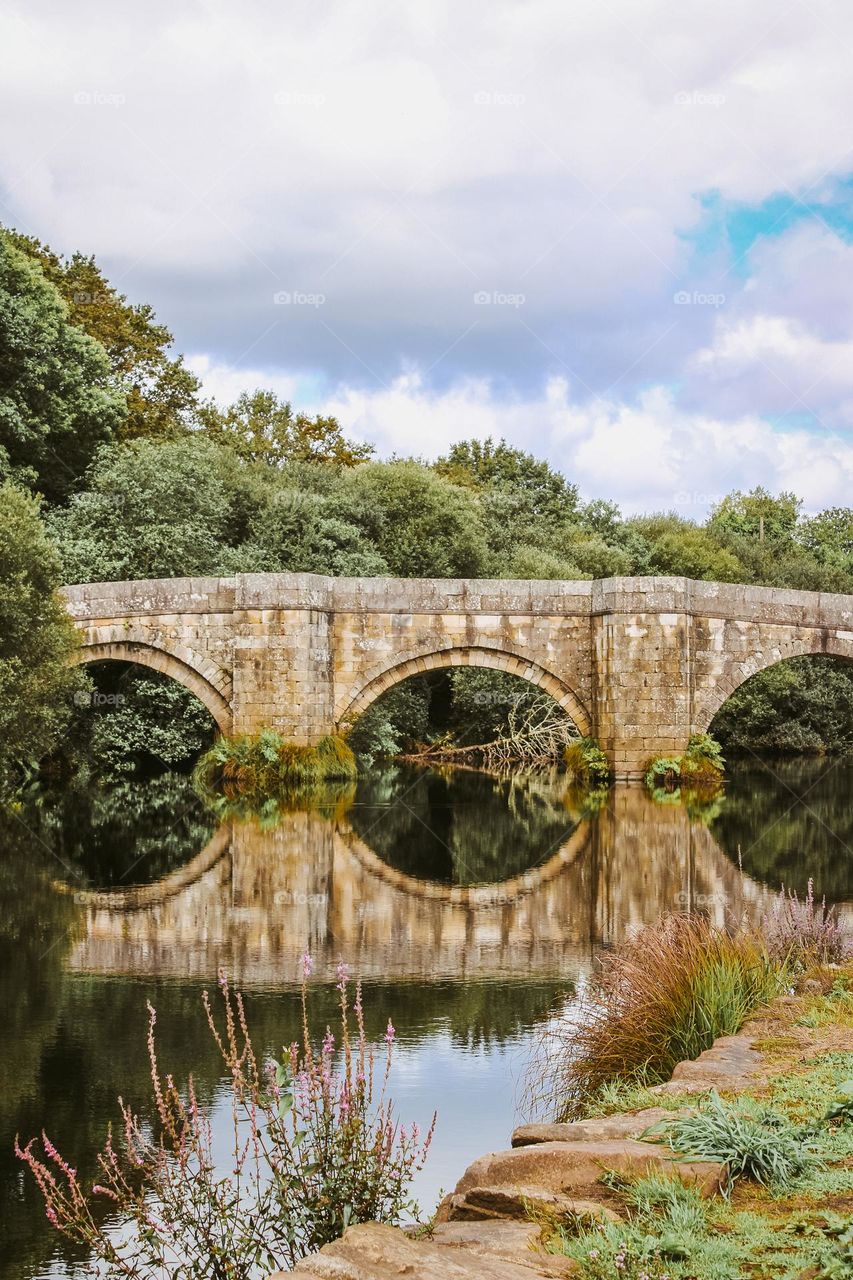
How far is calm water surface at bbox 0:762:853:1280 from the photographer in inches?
212

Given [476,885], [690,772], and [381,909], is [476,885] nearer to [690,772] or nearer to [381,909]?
[381,909]

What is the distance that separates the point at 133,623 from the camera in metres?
19.4

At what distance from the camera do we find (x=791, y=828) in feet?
50.5

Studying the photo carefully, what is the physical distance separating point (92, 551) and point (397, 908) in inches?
541

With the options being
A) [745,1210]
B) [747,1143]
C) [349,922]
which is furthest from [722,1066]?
[349,922]

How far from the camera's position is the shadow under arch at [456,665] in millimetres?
19359

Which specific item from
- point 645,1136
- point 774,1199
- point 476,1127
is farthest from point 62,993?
point 774,1199

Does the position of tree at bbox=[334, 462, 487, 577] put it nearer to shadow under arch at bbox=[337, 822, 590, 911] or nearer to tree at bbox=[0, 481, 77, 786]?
tree at bbox=[0, 481, 77, 786]

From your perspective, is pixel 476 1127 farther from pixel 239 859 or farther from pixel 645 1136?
pixel 239 859

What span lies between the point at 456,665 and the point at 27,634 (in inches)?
268

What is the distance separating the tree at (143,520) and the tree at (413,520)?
444 cm

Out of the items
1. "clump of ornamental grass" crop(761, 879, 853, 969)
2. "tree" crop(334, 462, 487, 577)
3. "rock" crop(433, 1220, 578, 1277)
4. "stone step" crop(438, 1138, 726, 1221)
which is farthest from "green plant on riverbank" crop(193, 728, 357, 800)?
"rock" crop(433, 1220, 578, 1277)

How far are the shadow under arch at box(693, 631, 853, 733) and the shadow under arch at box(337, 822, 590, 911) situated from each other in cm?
657

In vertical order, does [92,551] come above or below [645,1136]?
above
